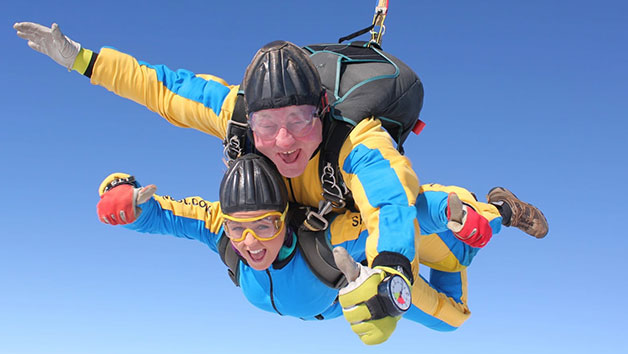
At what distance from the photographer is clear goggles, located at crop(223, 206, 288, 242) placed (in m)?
5.75

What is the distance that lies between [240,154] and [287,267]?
1.08 m

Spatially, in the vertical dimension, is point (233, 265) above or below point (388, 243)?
above

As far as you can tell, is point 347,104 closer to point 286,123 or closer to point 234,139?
point 286,123

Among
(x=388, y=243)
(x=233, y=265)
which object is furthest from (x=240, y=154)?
(x=388, y=243)

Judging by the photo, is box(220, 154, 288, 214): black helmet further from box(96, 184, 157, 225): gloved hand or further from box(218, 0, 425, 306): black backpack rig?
box(96, 184, 157, 225): gloved hand

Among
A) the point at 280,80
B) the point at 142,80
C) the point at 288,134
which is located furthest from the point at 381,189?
the point at 142,80

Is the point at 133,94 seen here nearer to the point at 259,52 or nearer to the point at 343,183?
the point at 259,52

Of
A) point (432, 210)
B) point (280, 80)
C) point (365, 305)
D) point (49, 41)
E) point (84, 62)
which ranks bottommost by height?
point (365, 305)

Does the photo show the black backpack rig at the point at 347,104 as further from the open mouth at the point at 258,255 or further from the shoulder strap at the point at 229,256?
the shoulder strap at the point at 229,256

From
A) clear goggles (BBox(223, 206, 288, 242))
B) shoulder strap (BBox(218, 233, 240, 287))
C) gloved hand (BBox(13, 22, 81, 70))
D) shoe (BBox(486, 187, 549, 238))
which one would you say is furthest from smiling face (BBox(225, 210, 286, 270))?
shoe (BBox(486, 187, 549, 238))

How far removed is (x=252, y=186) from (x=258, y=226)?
333mm

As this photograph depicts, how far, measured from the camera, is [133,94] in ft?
19.9

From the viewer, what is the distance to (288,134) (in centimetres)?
514

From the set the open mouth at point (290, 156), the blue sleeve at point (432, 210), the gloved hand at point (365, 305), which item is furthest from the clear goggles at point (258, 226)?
the gloved hand at point (365, 305)
